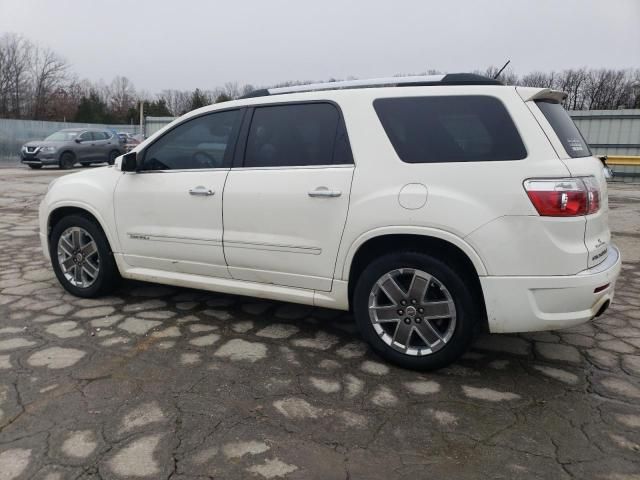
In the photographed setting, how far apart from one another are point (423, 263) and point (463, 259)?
25 cm

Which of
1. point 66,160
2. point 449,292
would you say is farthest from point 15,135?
point 449,292

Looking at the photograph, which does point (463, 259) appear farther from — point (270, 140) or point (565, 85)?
point (565, 85)

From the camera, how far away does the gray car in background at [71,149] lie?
781 inches

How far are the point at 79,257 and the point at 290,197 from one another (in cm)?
232

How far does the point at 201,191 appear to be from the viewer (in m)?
3.80

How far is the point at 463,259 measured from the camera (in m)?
3.08

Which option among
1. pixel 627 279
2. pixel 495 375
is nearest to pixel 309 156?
pixel 495 375

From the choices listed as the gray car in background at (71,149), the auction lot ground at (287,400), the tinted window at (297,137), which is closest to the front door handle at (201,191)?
the tinted window at (297,137)

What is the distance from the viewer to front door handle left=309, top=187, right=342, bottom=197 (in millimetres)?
3281

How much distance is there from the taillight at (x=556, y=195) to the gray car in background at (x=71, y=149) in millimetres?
20777

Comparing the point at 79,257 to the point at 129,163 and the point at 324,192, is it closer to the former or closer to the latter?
the point at 129,163

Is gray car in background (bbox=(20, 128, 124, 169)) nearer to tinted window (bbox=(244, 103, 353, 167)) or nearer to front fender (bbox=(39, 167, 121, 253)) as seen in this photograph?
front fender (bbox=(39, 167, 121, 253))

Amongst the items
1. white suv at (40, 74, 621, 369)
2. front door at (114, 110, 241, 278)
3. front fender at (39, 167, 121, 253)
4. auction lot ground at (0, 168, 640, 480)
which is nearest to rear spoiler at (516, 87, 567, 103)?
white suv at (40, 74, 621, 369)

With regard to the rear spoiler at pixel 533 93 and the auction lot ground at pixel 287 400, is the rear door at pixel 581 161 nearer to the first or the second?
the rear spoiler at pixel 533 93
